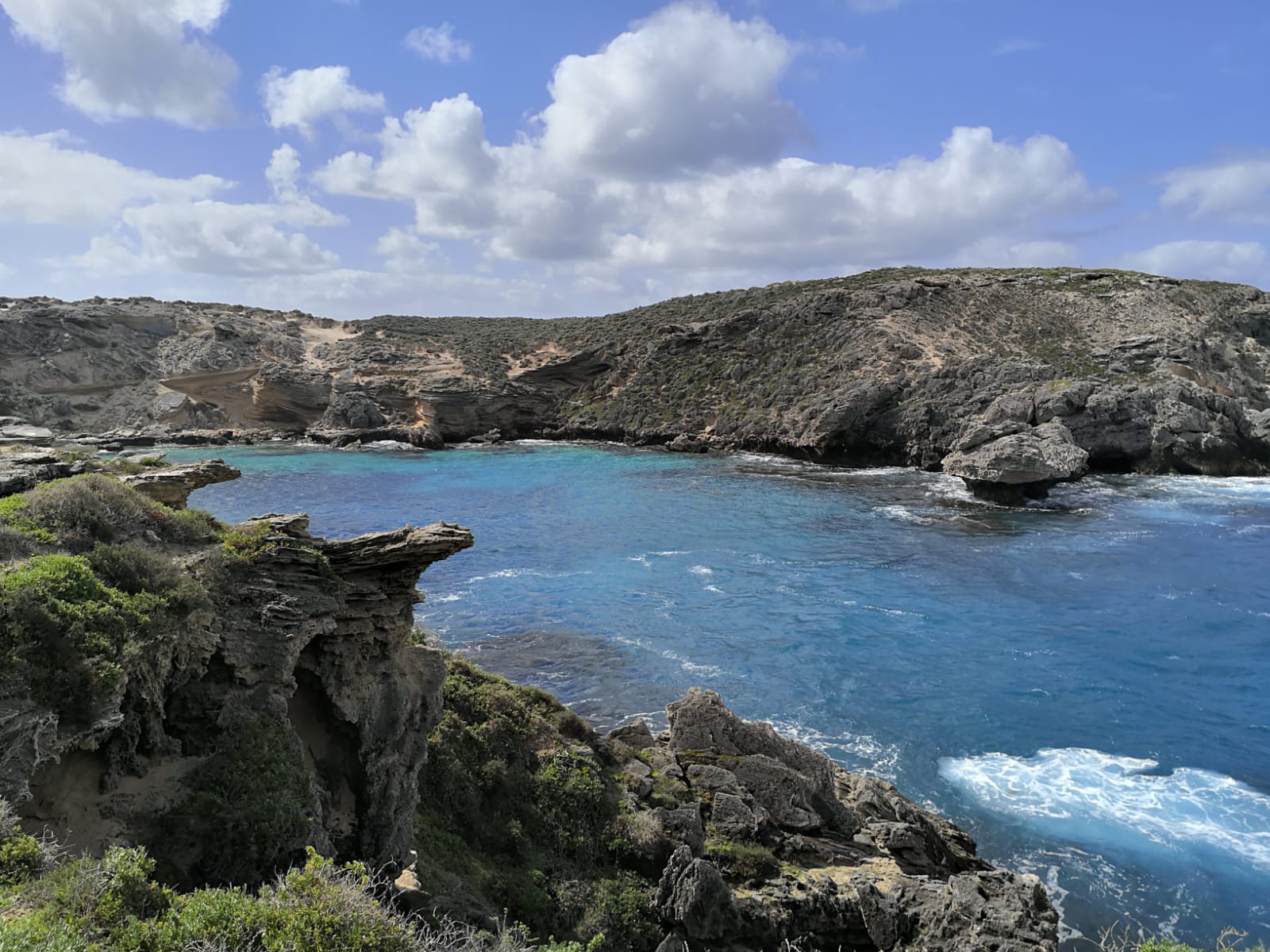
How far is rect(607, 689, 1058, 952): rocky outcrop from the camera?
953 centimetres

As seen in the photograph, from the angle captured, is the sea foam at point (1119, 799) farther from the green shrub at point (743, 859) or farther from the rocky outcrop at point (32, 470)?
the rocky outcrop at point (32, 470)

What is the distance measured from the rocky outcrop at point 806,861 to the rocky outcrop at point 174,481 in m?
8.98

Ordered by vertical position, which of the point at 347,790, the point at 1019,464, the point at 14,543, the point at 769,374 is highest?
the point at 769,374

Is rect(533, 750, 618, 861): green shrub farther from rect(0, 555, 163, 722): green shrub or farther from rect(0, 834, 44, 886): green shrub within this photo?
rect(0, 834, 44, 886): green shrub

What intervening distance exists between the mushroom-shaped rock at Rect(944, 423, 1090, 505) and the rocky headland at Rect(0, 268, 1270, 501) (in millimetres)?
506

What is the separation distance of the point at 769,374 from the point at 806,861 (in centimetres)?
5928

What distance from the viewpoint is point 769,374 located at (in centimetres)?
6812

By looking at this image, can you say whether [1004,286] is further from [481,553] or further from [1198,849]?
[1198,849]

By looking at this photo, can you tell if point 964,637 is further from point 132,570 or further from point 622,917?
point 132,570

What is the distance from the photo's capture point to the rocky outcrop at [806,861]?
9.53 m

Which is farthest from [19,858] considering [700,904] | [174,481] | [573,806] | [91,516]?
[174,481]

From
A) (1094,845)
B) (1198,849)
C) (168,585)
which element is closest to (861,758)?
(1094,845)

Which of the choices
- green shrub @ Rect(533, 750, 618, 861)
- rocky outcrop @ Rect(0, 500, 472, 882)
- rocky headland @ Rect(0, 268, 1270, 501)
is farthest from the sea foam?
rocky headland @ Rect(0, 268, 1270, 501)

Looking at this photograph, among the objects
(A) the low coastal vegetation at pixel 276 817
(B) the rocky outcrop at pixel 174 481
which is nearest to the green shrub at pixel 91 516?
(A) the low coastal vegetation at pixel 276 817
